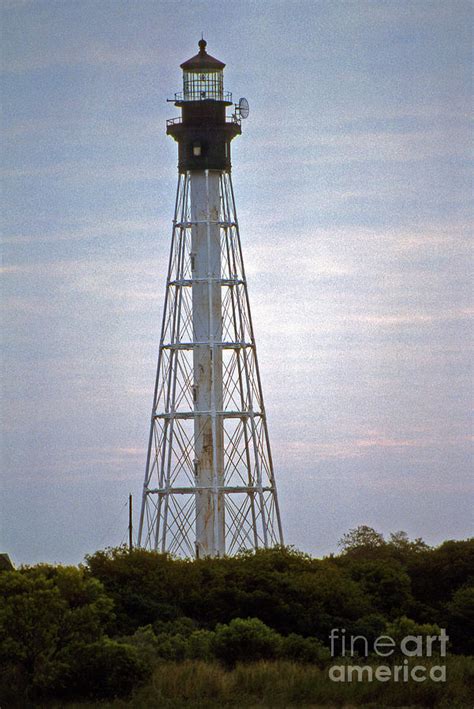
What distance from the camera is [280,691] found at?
178 ft

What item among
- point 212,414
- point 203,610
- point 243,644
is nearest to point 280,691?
point 243,644

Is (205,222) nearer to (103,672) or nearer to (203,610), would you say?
(203,610)

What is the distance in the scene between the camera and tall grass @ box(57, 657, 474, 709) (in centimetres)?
5328

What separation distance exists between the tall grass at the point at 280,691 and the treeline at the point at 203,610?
1214 mm

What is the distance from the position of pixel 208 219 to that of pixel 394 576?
60.9 feet

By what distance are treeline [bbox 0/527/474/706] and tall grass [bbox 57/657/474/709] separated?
1.21 meters

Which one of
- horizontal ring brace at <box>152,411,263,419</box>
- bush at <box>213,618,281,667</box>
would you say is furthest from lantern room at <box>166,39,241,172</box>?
bush at <box>213,618,281,667</box>

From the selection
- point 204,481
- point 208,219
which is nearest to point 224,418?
point 204,481

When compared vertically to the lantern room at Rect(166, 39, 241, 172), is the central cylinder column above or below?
below

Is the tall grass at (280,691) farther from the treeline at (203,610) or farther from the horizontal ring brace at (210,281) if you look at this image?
the horizontal ring brace at (210,281)

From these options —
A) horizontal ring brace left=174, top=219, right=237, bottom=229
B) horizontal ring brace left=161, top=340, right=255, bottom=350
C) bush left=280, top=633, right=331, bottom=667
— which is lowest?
bush left=280, top=633, right=331, bottom=667

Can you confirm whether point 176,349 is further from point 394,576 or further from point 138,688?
point 138,688

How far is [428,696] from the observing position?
5456 centimetres

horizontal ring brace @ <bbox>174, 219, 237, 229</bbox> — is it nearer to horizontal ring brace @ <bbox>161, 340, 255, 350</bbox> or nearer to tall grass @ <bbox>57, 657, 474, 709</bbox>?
horizontal ring brace @ <bbox>161, 340, 255, 350</bbox>
